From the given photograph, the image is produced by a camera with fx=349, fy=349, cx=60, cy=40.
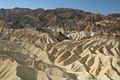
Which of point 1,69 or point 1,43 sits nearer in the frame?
point 1,69

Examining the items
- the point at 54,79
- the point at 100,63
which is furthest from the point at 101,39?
the point at 54,79

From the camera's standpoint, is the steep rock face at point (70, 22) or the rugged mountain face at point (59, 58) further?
the steep rock face at point (70, 22)

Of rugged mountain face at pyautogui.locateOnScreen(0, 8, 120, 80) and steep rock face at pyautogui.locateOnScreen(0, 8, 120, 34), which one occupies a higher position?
steep rock face at pyautogui.locateOnScreen(0, 8, 120, 34)

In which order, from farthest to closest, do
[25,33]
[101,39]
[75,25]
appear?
[75,25], [25,33], [101,39]

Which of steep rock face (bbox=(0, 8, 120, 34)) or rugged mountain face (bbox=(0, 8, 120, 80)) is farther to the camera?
steep rock face (bbox=(0, 8, 120, 34))

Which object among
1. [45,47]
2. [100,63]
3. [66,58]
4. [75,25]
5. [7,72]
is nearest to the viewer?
[7,72]

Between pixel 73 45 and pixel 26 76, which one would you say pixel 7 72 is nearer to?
pixel 26 76

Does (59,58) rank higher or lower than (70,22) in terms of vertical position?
lower

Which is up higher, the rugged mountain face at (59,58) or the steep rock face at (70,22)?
the steep rock face at (70,22)

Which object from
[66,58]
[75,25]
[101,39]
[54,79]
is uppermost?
[75,25]

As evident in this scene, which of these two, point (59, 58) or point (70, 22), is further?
point (70, 22)

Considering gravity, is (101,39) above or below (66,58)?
above
